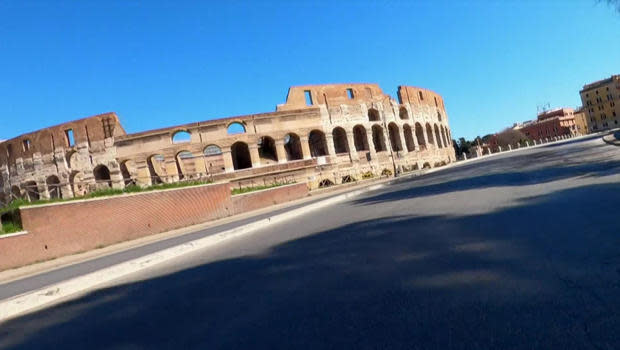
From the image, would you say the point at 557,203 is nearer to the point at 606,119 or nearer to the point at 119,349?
the point at 119,349

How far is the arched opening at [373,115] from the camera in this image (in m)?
35.9

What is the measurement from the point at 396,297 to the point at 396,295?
5cm

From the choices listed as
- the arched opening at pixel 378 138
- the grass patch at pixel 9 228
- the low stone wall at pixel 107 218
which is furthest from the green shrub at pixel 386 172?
the grass patch at pixel 9 228

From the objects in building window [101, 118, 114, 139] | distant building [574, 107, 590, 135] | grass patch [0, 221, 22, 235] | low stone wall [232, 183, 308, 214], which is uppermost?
building window [101, 118, 114, 139]

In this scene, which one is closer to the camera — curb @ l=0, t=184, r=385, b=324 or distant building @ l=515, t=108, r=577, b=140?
curb @ l=0, t=184, r=385, b=324

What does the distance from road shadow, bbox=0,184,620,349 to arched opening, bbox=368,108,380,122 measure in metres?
31.3

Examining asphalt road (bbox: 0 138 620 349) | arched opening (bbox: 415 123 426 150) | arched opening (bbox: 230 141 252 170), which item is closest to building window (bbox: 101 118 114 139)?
arched opening (bbox: 230 141 252 170)

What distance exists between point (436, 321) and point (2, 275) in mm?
11029

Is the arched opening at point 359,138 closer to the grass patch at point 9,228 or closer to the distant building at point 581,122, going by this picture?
the grass patch at point 9,228

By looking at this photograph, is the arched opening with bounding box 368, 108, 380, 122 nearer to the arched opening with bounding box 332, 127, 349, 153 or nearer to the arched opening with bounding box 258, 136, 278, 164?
the arched opening with bounding box 332, 127, 349, 153

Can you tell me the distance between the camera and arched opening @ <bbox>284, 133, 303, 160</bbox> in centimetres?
3267

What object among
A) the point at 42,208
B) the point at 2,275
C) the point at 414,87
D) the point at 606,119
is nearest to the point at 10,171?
the point at 42,208

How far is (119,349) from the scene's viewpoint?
2.64 m

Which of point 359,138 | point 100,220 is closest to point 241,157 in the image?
point 359,138
